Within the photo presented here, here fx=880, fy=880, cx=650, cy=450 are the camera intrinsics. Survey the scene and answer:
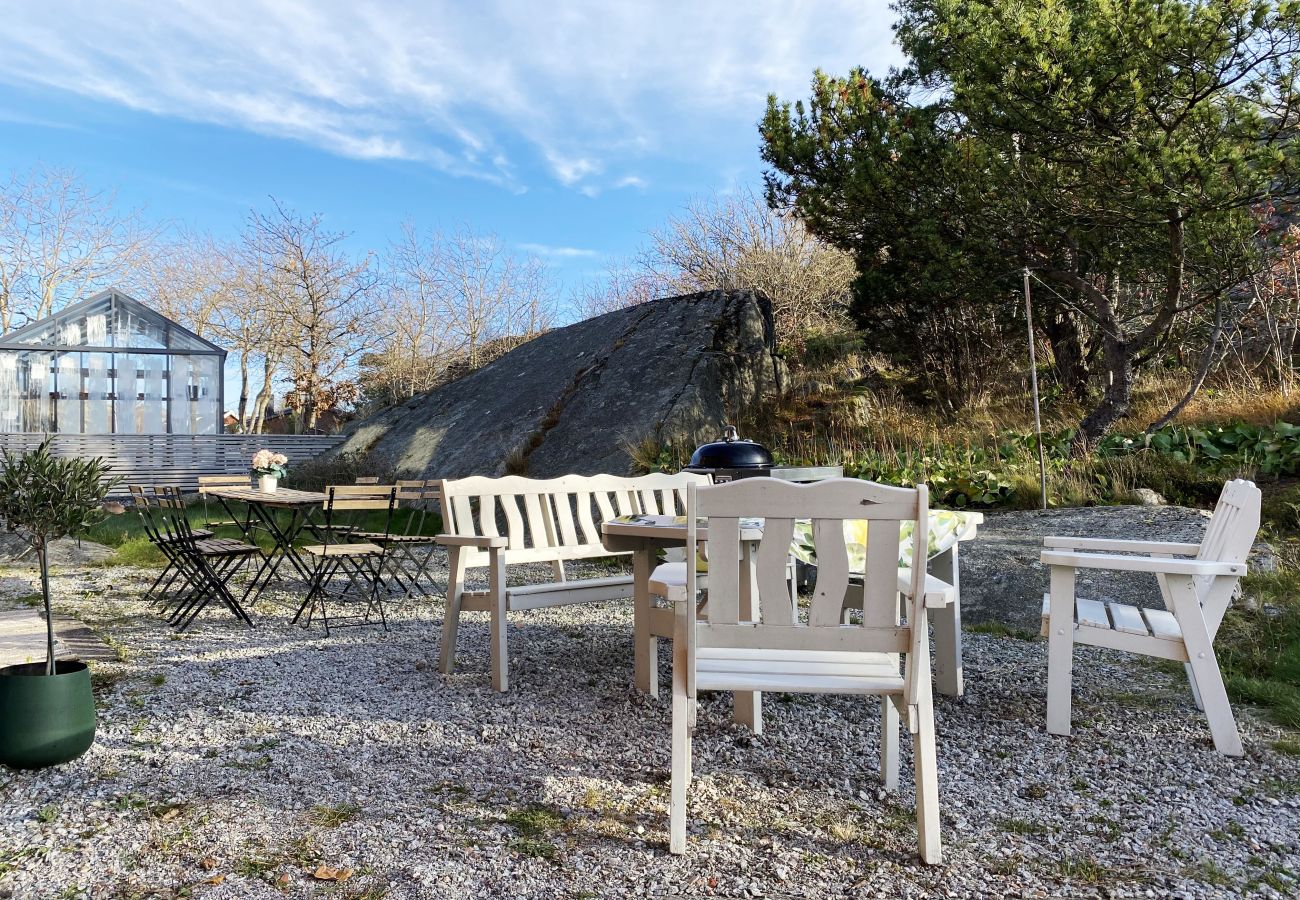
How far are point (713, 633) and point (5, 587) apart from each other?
21.1 feet

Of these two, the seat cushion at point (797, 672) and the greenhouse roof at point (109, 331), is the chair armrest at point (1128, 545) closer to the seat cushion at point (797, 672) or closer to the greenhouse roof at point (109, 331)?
the seat cushion at point (797, 672)

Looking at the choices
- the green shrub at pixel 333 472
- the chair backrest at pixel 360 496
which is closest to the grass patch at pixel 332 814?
the chair backrest at pixel 360 496

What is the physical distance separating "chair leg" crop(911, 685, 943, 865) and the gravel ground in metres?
0.04

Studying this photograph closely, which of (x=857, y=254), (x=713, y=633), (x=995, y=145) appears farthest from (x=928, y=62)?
(x=713, y=633)

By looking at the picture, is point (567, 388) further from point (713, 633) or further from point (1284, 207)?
point (713, 633)

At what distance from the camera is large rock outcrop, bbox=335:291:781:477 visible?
31.2 feet

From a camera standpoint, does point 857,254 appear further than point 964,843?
Yes

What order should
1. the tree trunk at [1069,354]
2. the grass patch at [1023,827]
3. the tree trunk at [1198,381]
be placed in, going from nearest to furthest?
the grass patch at [1023,827], the tree trunk at [1198,381], the tree trunk at [1069,354]

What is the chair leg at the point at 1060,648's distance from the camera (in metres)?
3.03

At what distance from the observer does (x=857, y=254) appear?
37.9ft

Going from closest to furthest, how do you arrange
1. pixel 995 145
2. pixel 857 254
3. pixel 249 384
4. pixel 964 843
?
1. pixel 964 843
2. pixel 995 145
3. pixel 857 254
4. pixel 249 384

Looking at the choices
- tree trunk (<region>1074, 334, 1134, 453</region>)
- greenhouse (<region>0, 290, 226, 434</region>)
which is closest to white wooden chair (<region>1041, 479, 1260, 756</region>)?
tree trunk (<region>1074, 334, 1134, 453</region>)

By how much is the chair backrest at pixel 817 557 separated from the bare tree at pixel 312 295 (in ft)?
71.3

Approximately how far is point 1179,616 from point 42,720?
3615mm
